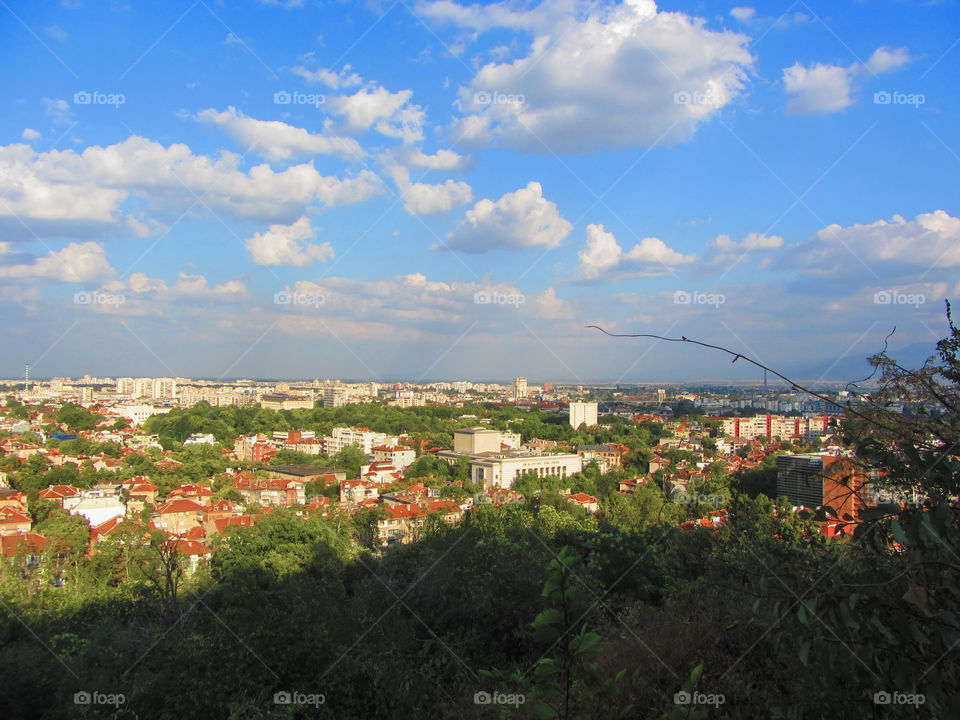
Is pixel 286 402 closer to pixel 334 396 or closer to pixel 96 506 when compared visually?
pixel 334 396

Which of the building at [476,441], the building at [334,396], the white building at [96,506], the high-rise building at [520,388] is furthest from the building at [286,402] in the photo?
the white building at [96,506]

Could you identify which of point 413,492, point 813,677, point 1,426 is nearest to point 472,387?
point 1,426

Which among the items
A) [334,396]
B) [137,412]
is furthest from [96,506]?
[334,396]

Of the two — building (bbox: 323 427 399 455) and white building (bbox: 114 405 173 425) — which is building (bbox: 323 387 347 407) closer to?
white building (bbox: 114 405 173 425)

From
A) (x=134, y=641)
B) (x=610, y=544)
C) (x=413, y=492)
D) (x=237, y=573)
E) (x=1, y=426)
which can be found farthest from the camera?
(x=1, y=426)

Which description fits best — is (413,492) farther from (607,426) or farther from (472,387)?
(472,387)

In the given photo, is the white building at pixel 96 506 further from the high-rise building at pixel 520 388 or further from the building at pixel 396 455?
the high-rise building at pixel 520 388

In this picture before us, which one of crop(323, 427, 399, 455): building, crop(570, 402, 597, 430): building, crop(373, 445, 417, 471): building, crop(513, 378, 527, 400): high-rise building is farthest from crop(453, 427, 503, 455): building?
Answer: crop(513, 378, 527, 400): high-rise building
